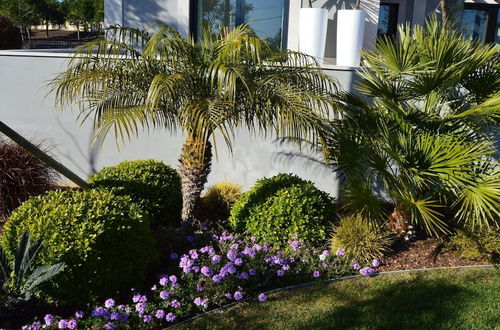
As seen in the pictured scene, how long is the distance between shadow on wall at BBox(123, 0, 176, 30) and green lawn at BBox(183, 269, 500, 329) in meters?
7.23

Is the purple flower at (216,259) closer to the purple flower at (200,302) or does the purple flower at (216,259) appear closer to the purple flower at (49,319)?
the purple flower at (200,302)

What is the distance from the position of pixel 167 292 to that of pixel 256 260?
1051 mm

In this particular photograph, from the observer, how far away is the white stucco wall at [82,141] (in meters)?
7.57

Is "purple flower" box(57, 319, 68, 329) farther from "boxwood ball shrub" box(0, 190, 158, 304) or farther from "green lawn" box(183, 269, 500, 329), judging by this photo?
"green lawn" box(183, 269, 500, 329)

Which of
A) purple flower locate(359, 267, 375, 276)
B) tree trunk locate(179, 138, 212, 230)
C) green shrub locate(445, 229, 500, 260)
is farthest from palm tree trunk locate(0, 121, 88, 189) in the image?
green shrub locate(445, 229, 500, 260)

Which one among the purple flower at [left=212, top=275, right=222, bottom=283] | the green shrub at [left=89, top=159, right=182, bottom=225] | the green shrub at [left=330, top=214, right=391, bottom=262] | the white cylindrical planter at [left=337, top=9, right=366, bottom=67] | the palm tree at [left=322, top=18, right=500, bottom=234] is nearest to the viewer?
the purple flower at [left=212, top=275, right=222, bottom=283]

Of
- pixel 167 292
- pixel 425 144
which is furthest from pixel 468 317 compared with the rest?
pixel 167 292

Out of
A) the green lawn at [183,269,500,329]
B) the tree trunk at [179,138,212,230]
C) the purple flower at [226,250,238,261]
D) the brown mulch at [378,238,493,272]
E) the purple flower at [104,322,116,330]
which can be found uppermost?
the tree trunk at [179,138,212,230]

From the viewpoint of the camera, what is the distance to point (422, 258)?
19.0 ft

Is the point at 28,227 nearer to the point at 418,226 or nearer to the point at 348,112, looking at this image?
the point at 348,112

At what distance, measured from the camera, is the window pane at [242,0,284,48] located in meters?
10.4

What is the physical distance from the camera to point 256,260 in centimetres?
530

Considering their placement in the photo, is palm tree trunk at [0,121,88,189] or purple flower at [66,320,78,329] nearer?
purple flower at [66,320,78,329]

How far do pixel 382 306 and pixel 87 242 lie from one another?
2.66 m
